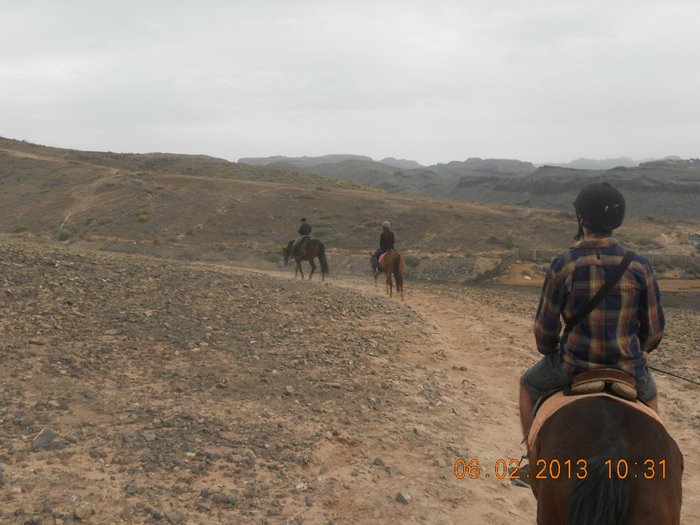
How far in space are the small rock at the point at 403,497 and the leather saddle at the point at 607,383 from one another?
2202 millimetres

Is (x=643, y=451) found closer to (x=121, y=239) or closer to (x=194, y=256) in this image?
(x=194, y=256)

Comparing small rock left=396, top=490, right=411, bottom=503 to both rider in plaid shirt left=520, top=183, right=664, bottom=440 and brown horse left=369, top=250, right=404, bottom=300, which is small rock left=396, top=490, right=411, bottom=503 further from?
brown horse left=369, top=250, right=404, bottom=300

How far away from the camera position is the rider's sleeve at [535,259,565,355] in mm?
3607

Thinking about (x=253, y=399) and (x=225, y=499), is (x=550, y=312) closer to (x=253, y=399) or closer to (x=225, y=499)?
(x=225, y=499)

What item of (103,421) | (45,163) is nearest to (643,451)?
(103,421)

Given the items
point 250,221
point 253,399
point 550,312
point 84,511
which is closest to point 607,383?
point 550,312

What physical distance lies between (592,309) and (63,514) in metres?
3.85

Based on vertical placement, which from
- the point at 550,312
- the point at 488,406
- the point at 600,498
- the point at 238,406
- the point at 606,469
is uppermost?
the point at 550,312

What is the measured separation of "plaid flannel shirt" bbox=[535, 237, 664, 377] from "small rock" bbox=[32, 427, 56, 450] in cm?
438

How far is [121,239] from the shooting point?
3300 centimetres

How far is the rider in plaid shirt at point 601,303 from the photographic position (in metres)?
3.45

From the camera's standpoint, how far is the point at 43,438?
510 centimetres

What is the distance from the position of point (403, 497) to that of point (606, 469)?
262 cm
